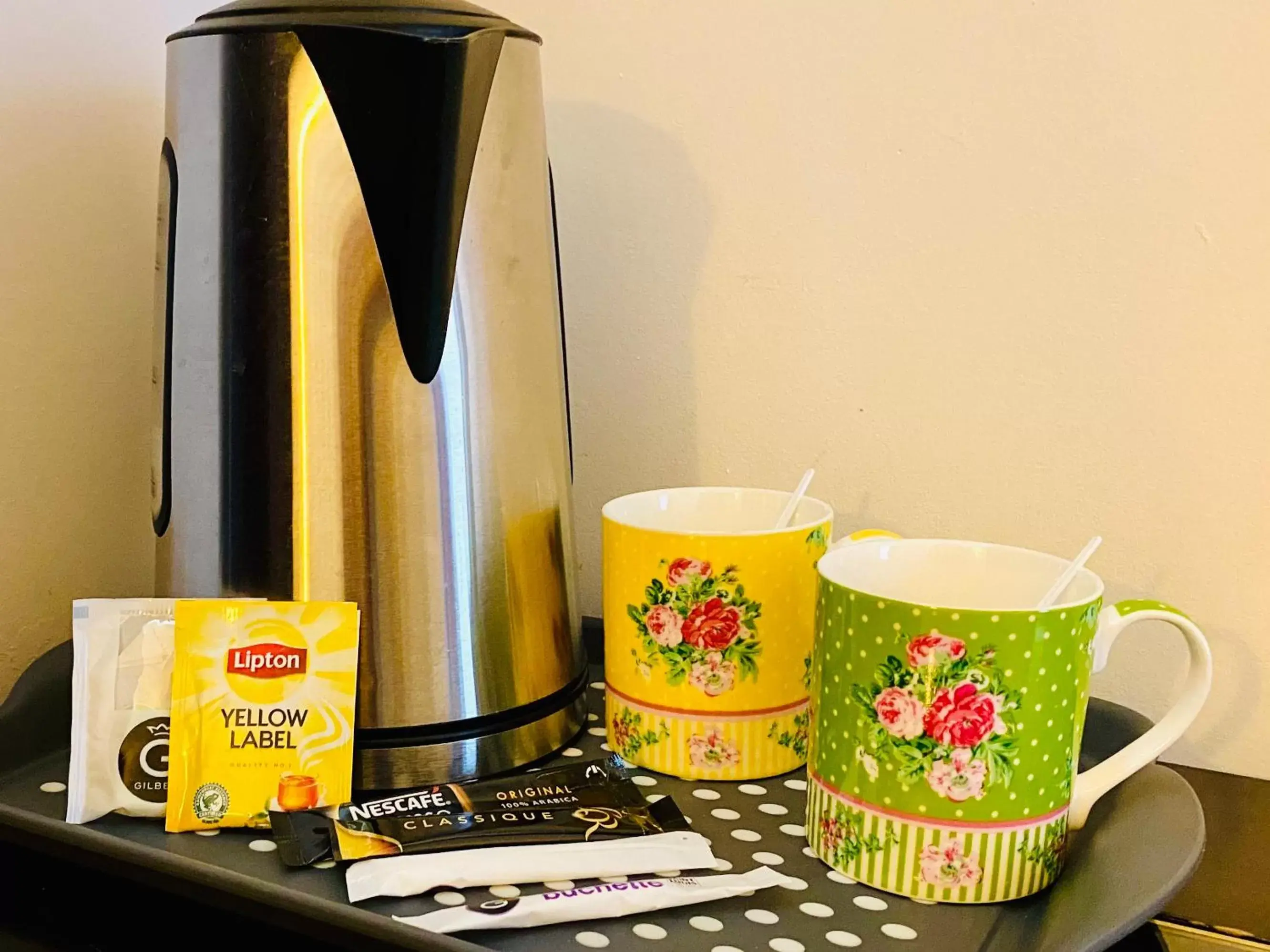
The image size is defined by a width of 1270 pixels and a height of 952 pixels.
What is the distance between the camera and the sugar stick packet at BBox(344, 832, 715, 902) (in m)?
0.45

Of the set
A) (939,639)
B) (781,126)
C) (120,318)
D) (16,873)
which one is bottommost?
(16,873)

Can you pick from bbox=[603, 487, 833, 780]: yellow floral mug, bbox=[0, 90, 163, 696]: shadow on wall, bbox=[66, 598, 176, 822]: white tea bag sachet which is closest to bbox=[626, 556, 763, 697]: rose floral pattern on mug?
bbox=[603, 487, 833, 780]: yellow floral mug

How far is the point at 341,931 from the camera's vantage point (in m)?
0.43

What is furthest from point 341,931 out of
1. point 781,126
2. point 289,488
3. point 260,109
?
point 781,126

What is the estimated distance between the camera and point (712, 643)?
0.54m

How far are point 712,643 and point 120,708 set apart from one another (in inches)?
10.2

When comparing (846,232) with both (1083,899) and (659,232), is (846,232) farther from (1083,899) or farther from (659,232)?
(1083,899)

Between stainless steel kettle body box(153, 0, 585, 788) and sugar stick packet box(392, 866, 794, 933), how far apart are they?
109 millimetres

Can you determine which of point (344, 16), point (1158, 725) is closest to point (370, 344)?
point (344, 16)

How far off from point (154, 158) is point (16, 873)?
41cm

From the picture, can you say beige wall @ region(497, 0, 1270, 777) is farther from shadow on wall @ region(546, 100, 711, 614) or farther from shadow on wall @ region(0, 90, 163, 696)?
shadow on wall @ region(0, 90, 163, 696)

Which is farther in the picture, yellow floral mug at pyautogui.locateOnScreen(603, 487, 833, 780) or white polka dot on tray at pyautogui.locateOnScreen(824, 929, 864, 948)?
yellow floral mug at pyautogui.locateOnScreen(603, 487, 833, 780)

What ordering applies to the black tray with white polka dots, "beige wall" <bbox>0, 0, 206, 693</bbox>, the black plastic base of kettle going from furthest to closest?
"beige wall" <bbox>0, 0, 206, 693</bbox> → the black plastic base of kettle → the black tray with white polka dots

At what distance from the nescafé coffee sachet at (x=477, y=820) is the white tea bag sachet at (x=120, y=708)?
2.5 inches
